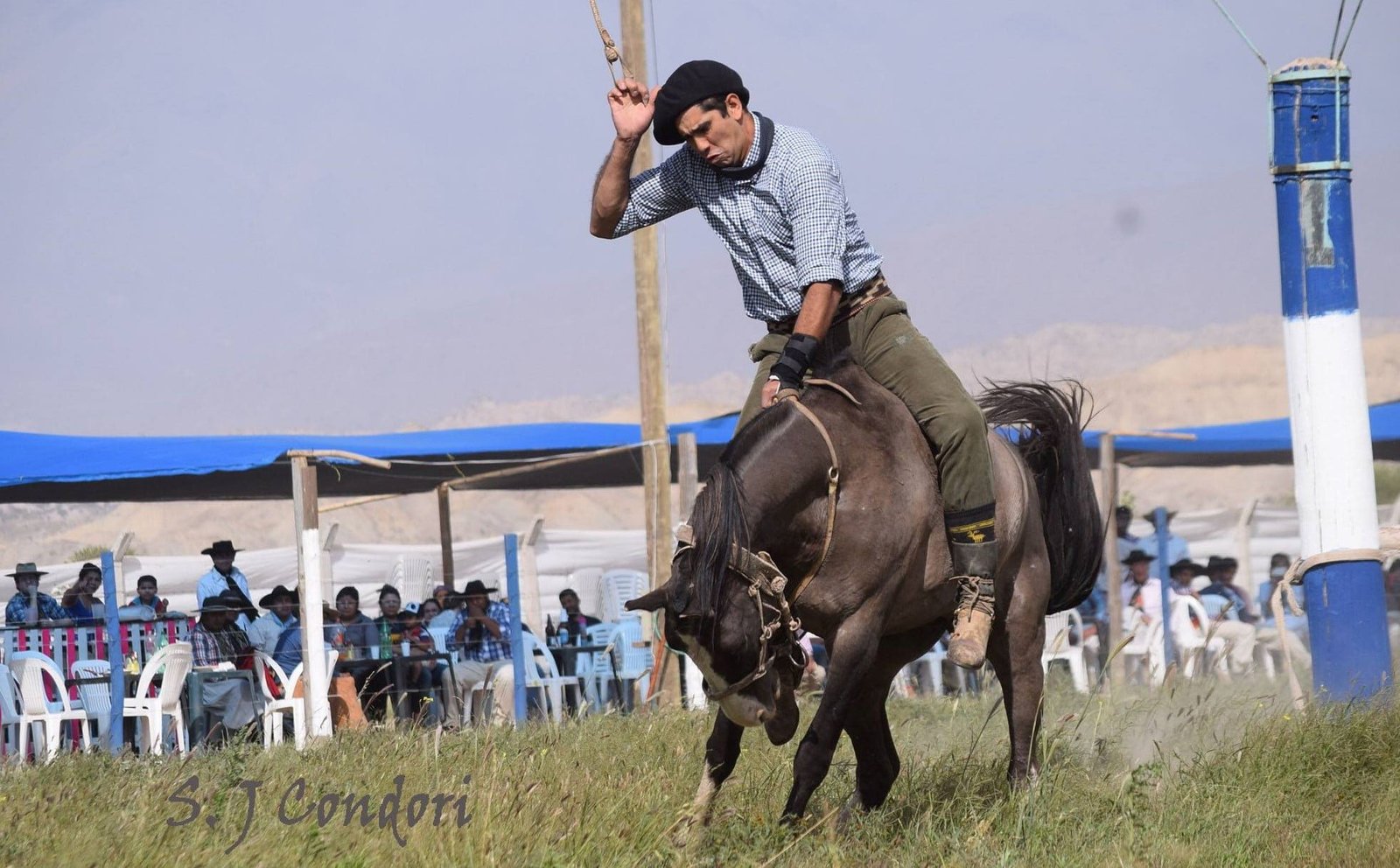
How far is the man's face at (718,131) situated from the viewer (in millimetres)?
5598

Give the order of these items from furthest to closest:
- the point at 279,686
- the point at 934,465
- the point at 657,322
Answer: the point at 657,322
the point at 279,686
the point at 934,465

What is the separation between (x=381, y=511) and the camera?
214 feet

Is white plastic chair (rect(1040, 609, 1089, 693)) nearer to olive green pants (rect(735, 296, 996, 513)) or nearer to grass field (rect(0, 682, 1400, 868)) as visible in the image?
grass field (rect(0, 682, 1400, 868))

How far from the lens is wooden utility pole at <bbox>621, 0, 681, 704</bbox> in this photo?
46.2ft

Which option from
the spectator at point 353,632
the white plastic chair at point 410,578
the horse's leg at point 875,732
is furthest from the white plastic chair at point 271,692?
the horse's leg at point 875,732

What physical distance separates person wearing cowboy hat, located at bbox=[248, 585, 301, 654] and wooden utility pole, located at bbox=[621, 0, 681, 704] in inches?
122

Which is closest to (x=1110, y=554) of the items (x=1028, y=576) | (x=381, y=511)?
(x=1028, y=576)

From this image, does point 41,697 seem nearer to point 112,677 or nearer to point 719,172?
point 112,677

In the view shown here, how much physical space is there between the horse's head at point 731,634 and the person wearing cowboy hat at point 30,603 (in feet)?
32.9

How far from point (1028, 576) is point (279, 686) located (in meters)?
8.02

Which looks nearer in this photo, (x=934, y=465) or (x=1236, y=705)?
(x=934, y=465)

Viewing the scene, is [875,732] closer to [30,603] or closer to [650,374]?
[650,374]

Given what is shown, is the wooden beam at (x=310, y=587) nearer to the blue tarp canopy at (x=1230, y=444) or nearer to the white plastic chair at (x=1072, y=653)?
the white plastic chair at (x=1072, y=653)

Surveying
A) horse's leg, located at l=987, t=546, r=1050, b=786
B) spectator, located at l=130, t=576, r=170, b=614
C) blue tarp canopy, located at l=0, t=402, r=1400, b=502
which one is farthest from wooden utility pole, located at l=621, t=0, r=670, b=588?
horse's leg, located at l=987, t=546, r=1050, b=786
